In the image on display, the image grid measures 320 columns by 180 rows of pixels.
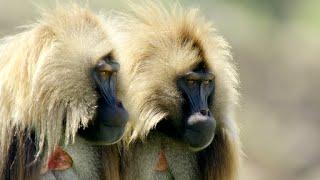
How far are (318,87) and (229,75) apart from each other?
824 centimetres

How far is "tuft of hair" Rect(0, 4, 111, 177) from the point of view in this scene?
5.82 meters

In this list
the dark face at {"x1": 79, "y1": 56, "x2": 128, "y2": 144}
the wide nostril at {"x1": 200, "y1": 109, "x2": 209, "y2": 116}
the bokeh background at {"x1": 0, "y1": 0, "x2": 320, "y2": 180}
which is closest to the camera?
the dark face at {"x1": 79, "y1": 56, "x2": 128, "y2": 144}

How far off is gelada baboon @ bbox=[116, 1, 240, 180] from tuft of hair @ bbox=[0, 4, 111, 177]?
1.16ft

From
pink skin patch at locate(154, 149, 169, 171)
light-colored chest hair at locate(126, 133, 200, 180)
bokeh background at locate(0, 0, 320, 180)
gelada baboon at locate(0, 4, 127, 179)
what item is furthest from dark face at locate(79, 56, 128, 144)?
bokeh background at locate(0, 0, 320, 180)

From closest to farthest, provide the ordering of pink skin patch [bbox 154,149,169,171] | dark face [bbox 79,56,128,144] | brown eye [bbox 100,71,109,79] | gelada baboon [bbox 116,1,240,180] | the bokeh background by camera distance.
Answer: dark face [bbox 79,56,128,144] < brown eye [bbox 100,71,109,79] < gelada baboon [bbox 116,1,240,180] < pink skin patch [bbox 154,149,169,171] < the bokeh background

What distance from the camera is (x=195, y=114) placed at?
21.0 ft

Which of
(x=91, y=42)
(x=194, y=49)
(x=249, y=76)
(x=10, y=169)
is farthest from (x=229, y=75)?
(x=249, y=76)

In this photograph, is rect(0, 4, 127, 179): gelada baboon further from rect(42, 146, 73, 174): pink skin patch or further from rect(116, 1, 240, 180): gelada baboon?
rect(116, 1, 240, 180): gelada baboon

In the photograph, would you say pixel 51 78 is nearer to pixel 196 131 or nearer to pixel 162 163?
pixel 196 131

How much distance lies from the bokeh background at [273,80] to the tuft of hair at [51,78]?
6.19 meters

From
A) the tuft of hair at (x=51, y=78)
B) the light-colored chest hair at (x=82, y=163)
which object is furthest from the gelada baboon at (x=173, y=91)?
the tuft of hair at (x=51, y=78)

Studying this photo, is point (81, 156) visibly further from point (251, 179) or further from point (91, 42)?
point (251, 179)

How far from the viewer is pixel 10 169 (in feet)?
19.2

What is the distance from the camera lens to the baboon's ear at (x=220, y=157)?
22.1 ft
